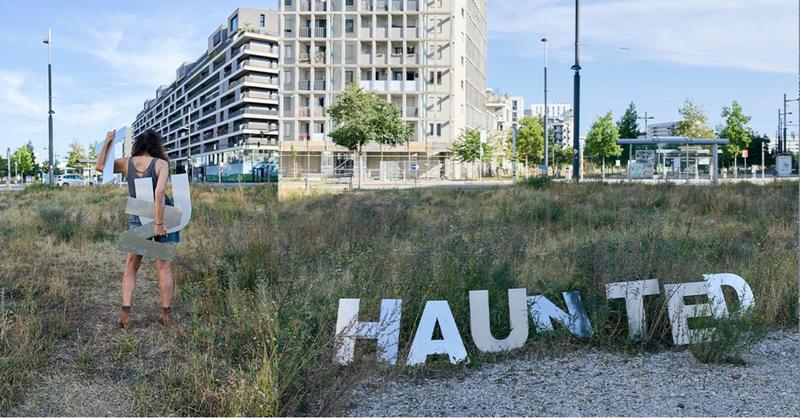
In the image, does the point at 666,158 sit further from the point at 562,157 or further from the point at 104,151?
the point at 562,157

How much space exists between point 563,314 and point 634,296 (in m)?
0.60

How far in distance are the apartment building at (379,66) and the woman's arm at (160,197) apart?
57.3 m

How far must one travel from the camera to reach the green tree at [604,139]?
63812 mm

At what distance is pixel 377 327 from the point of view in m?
5.31

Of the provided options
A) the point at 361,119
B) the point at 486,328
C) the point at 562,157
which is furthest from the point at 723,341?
the point at 562,157

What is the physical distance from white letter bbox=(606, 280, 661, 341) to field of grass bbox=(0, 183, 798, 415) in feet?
0.30

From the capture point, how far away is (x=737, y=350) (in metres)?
5.46

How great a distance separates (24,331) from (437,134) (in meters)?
62.7

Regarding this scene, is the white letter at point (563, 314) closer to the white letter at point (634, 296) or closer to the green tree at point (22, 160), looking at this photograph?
the white letter at point (634, 296)

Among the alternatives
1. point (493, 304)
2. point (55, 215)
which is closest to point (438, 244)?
point (493, 304)

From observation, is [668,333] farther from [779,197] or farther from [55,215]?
[779,197]

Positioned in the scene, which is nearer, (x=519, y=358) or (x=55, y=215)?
(x=519, y=358)

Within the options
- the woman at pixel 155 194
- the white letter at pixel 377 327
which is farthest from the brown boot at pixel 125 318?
the white letter at pixel 377 327

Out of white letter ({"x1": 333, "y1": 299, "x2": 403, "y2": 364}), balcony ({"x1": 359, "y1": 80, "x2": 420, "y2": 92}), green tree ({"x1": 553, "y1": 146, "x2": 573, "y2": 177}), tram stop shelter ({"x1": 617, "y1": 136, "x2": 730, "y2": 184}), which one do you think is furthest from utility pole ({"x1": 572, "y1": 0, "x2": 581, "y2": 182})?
green tree ({"x1": 553, "y1": 146, "x2": 573, "y2": 177})
